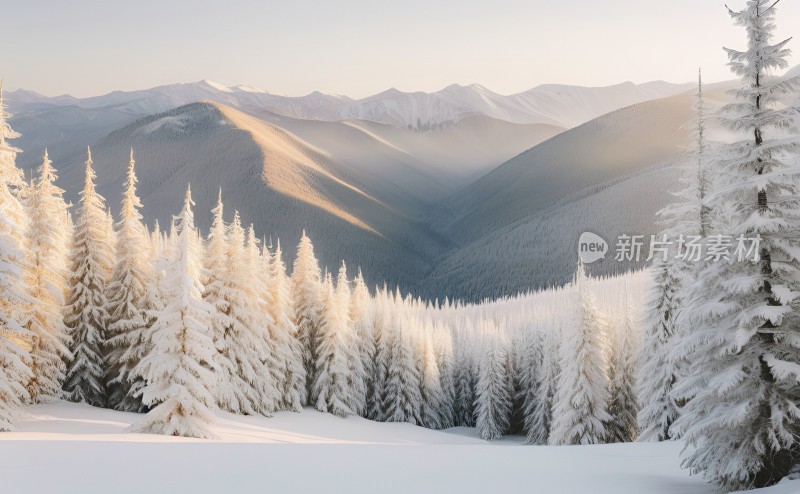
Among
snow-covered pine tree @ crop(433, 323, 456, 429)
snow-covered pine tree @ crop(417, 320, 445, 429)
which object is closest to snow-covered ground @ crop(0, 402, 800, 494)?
snow-covered pine tree @ crop(417, 320, 445, 429)

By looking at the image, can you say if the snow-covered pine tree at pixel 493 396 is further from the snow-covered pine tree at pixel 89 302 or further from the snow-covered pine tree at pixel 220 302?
the snow-covered pine tree at pixel 89 302

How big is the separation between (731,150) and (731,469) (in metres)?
8.00

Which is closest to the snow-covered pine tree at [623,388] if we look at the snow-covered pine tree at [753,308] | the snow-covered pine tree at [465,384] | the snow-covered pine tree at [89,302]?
the snow-covered pine tree at [753,308]

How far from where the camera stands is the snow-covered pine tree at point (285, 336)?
1769 inches

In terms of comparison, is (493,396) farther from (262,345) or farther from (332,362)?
(262,345)

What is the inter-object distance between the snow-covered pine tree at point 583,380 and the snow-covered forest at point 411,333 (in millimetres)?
138

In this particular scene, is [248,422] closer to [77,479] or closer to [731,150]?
[77,479]

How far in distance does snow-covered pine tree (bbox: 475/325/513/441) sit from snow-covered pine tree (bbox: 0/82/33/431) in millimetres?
51385

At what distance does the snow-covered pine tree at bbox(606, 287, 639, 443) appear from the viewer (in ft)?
148

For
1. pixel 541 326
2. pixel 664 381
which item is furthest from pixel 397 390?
pixel 664 381

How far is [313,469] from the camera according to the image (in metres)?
14.7

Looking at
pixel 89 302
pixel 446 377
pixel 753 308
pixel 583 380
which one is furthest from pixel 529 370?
pixel 753 308

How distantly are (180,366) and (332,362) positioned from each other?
2600 centimetres

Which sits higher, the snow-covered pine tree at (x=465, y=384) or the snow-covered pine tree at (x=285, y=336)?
the snow-covered pine tree at (x=285, y=336)
